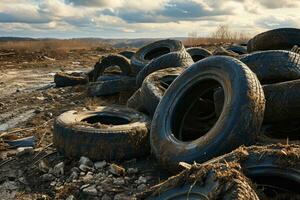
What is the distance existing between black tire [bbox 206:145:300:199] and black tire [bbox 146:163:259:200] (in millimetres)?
210

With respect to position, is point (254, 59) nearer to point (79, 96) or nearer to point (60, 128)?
point (60, 128)

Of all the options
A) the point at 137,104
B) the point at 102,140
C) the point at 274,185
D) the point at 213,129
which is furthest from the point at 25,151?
the point at 274,185

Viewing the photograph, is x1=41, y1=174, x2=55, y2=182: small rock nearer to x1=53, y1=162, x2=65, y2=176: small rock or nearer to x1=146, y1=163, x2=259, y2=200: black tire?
x1=53, y1=162, x2=65, y2=176: small rock

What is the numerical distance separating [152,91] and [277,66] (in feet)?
5.79

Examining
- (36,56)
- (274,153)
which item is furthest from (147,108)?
(36,56)

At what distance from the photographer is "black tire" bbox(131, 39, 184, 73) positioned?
10.0 metres

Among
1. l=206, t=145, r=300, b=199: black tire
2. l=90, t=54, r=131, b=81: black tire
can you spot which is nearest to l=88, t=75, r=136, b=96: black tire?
l=90, t=54, r=131, b=81: black tire

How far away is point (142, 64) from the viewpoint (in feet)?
32.7

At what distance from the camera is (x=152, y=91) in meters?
6.28

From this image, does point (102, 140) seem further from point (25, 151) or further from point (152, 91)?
point (25, 151)

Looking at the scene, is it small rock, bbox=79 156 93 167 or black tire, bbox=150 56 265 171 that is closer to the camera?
black tire, bbox=150 56 265 171

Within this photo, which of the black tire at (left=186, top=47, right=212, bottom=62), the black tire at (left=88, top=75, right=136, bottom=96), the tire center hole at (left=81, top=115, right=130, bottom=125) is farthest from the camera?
the black tire at (left=186, top=47, right=212, bottom=62)

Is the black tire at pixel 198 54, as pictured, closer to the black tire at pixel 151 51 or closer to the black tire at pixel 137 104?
the black tire at pixel 151 51

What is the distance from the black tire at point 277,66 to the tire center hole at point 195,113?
615 mm
